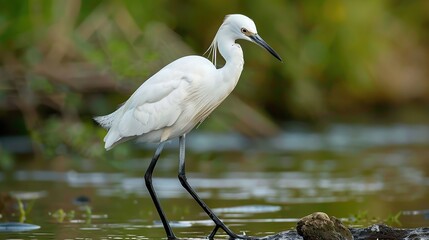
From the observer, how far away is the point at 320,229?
7.93 m

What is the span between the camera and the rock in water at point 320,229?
25.9 feet

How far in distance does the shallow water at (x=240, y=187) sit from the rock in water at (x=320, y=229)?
42.4 inches

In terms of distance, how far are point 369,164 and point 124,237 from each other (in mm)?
8716

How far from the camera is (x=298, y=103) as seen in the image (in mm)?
26656

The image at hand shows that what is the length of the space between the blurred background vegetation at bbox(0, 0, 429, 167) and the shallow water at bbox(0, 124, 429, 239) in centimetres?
63

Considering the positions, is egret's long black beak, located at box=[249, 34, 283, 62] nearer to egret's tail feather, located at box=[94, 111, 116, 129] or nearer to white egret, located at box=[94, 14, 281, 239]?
white egret, located at box=[94, 14, 281, 239]

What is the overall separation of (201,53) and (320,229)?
1802 cm

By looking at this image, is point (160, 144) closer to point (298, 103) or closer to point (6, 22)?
point (6, 22)

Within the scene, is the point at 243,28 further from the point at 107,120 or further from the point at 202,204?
the point at 107,120

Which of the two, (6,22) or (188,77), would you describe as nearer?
(188,77)

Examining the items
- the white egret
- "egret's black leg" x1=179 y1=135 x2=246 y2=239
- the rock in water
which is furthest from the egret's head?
the rock in water

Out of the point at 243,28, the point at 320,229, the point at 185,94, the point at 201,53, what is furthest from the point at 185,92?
the point at 201,53

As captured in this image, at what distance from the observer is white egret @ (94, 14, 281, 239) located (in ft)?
28.5

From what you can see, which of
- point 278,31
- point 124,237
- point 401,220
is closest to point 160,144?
point 124,237
